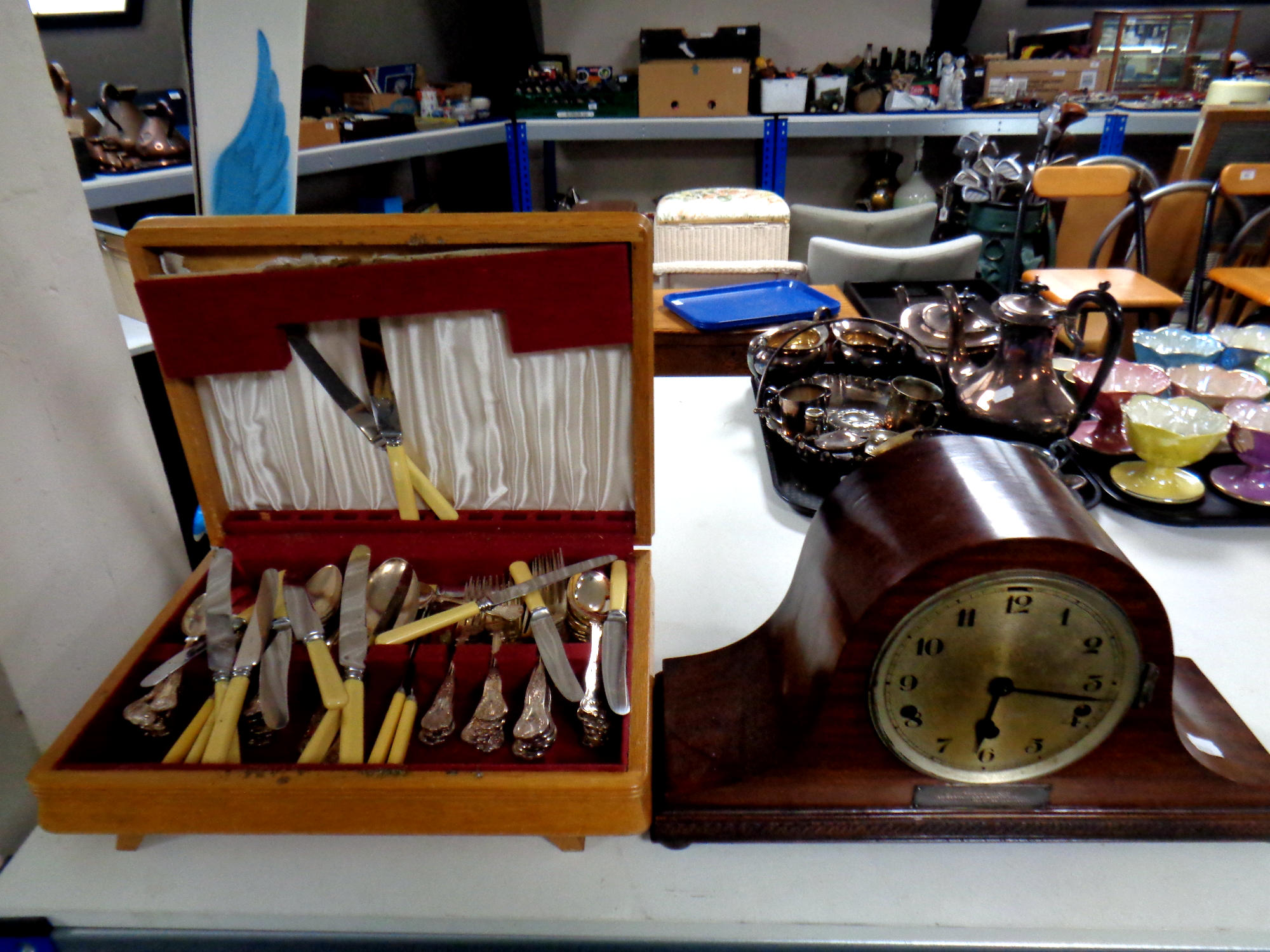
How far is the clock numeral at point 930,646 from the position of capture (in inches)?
21.7

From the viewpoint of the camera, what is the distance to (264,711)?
62 cm

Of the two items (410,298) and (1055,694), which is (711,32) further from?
(1055,694)

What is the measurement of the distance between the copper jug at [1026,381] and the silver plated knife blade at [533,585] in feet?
2.05

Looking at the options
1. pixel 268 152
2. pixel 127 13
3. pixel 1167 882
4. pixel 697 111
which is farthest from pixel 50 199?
pixel 697 111

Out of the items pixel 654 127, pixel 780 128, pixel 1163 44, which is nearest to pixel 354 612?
pixel 654 127

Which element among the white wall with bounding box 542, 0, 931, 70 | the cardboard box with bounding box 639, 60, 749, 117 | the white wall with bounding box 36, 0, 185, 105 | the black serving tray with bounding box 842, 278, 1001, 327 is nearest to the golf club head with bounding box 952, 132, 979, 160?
the cardboard box with bounding box 639, 60, 749, 117

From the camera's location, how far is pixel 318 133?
255cm

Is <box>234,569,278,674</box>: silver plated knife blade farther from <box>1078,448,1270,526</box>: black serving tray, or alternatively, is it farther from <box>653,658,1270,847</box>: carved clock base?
<box>1078,448,1270,526</box>: black serving tray

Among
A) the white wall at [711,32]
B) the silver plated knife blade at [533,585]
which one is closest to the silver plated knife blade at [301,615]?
the silver plated knife blade at [533,585]

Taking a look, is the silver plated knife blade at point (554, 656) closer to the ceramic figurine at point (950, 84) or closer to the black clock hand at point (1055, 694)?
the black clock hand at point (1055, 694)

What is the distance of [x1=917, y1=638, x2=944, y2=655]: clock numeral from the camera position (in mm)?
551

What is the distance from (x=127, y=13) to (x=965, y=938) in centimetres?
335

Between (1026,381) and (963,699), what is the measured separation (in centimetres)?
64

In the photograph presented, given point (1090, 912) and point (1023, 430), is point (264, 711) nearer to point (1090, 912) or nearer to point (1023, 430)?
point (1090, 912)
